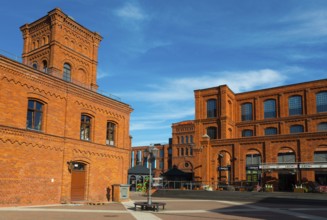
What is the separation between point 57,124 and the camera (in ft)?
78.5

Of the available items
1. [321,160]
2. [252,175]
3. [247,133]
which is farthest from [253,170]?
[247,133]

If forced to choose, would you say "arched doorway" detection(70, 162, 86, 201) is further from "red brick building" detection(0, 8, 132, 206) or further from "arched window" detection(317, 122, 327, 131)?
"arched window" detection(317, 122, 327, 131)

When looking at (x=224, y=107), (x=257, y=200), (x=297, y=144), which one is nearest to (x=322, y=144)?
(x=297, y=144)

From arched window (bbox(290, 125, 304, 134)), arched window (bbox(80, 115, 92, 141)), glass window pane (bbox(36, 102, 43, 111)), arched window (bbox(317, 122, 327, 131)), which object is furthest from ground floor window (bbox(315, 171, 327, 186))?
glass window pane (bbox(36, 102, 43, 111))

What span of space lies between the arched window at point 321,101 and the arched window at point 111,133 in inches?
1187

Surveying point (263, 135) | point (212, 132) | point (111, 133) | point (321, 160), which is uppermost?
point (212, 132)

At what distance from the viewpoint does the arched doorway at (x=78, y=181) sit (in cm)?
2495

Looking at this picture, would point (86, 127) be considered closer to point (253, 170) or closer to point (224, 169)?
point (224, 169)

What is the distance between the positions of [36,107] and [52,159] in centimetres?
362

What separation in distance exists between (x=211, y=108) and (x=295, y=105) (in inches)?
462

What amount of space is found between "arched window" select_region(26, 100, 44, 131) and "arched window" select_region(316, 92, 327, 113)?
37358mm

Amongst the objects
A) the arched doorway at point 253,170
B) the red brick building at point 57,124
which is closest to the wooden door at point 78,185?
the red brick building at point 57,124

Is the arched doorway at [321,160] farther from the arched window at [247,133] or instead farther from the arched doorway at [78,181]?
the arched doorway at [78,181]

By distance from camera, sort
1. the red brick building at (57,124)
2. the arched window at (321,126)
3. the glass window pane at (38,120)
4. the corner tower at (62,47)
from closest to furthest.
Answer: the red brick building at (57,124), the glass window pane at (38,120), the corner tower at (62,47), the arched window at (321,126)
